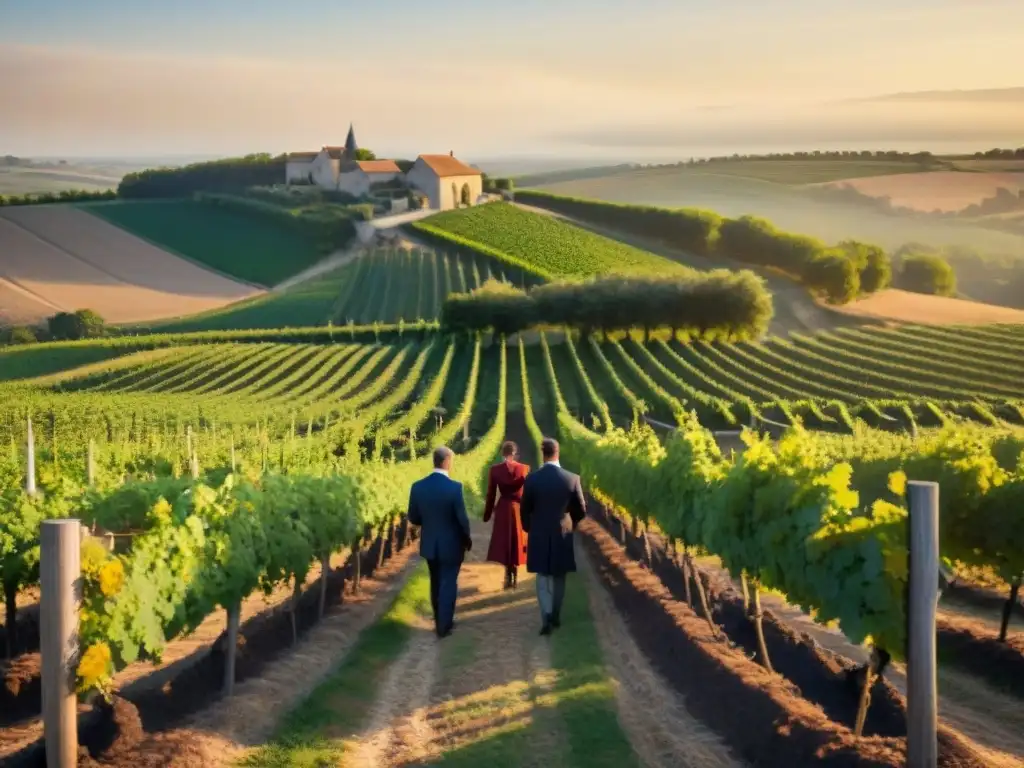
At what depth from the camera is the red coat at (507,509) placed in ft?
35.0

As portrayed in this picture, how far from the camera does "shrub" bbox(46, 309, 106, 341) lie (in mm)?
57938

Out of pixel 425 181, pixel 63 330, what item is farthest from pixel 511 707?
pixel 425 181

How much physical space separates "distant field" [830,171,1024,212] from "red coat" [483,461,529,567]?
156 feet

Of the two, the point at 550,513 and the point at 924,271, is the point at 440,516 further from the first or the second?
the point at 924,271

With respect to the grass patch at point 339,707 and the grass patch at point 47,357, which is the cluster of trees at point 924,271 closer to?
the grass patch at point 47,357

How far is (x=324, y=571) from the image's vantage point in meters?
11.4

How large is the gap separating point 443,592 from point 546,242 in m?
67.7

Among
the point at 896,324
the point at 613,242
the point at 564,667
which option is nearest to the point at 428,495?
the point at 564,667

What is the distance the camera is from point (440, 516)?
9758mm

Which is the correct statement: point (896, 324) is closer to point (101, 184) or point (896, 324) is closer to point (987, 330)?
point (987, 330)

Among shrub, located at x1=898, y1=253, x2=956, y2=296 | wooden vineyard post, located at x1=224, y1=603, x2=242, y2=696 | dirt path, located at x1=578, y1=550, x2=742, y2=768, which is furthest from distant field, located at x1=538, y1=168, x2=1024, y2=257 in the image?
wooden vineyard post, located at x1=224, y1=603, x2=242, y2=696

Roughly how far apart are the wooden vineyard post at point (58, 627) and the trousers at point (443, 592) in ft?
14.7

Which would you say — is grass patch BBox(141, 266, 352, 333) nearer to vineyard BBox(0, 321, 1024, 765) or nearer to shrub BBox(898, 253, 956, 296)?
vineyard BBox(0, 321, 1024, 765)

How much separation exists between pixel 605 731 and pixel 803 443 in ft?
8.24
